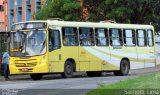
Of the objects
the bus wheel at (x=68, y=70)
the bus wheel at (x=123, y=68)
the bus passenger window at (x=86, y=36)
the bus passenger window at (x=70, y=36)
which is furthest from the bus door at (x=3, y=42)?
the bus wheel at (x=123, y=68)

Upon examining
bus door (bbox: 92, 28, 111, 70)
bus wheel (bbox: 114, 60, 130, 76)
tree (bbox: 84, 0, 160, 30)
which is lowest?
bus wheel (bbox: 114, 60, 130, 76)

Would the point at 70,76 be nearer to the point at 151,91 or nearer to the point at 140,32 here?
the point at 140,32

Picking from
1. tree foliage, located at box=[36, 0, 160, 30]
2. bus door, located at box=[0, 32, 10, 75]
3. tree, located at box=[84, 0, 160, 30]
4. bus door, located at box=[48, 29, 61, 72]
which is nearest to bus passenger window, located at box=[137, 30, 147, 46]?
tree, located at box=[84, 0, 160, 30]

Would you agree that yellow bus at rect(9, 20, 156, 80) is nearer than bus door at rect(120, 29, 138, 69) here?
Yes

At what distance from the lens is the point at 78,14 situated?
40188 millimetres

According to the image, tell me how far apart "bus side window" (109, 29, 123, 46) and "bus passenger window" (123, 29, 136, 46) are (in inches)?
15.2

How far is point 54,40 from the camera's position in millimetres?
27484

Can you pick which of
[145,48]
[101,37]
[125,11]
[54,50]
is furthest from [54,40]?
[125,11]

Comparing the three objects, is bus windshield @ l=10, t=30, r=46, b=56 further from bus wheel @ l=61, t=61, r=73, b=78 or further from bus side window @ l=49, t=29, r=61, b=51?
bus wheel @ l=61, t=61, r=73, b=78

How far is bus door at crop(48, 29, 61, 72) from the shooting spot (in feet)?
89.4

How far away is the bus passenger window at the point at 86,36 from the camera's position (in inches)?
1151

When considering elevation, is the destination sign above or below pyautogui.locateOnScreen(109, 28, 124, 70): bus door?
above

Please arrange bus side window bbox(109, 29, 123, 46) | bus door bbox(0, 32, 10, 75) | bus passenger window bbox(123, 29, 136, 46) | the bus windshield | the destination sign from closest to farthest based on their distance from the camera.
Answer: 1. the bus windshield
2. the destination sign
3. bus door bbox(0, 32, 10, 75)
4. bus side window bbox(109, 29, 123, 46)
5. bus passenger window bbox(123, 29, 136, 46)

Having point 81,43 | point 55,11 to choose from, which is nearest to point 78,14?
point 55,11
